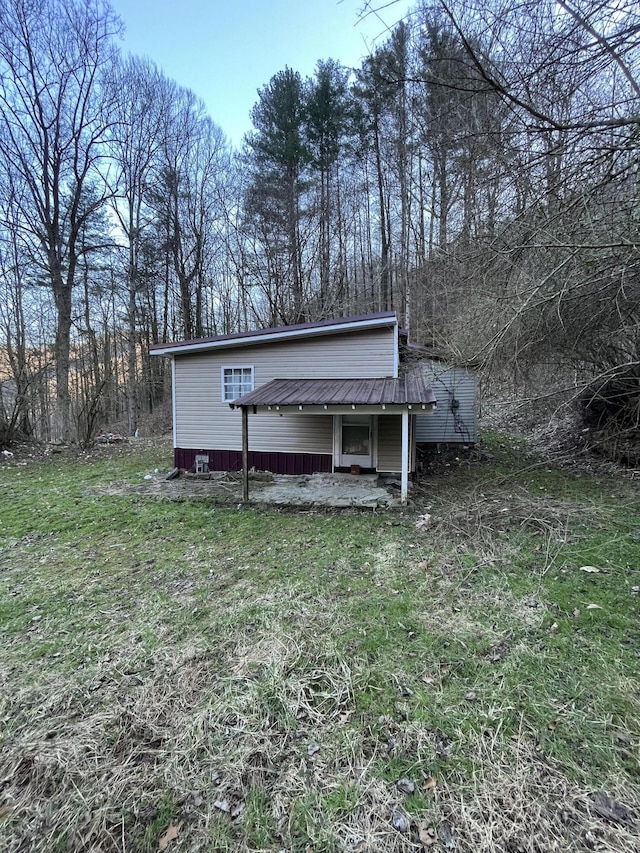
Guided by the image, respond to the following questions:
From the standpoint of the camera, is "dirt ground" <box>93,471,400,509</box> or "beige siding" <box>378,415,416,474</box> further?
"beige siding" <box>378,415,416,474</box>

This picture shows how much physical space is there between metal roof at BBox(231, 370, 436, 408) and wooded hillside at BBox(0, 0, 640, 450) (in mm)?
1151

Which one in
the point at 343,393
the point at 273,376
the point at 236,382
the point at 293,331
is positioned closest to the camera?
the point at 343,393

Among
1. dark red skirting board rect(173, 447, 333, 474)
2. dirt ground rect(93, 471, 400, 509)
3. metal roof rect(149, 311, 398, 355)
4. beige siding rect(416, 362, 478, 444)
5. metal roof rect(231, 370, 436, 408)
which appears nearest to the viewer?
metal roof rect(231, 370, 436, 408)

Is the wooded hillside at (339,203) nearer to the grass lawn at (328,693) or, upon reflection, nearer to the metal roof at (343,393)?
the metal roof at (343,393)

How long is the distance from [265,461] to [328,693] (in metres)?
6.74

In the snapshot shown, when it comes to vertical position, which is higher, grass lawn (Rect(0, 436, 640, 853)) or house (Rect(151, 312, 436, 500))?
house (Rect(151, 312, 436, 500))

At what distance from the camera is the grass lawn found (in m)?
1.73

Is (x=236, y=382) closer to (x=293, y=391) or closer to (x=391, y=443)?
(x=293, y=391)

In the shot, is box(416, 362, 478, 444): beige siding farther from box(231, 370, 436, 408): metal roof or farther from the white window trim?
the white window trim

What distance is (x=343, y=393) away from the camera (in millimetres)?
7156

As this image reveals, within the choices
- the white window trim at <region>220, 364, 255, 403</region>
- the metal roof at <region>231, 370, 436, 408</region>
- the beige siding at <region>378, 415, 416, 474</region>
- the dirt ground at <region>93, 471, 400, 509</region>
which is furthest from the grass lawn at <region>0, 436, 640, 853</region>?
the white window trim at <region>220, 364, 255, 403</region>

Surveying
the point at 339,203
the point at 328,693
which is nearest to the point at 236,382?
the point at 328,693

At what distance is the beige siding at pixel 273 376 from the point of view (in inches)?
324

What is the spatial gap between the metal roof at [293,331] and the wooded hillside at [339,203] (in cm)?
135
